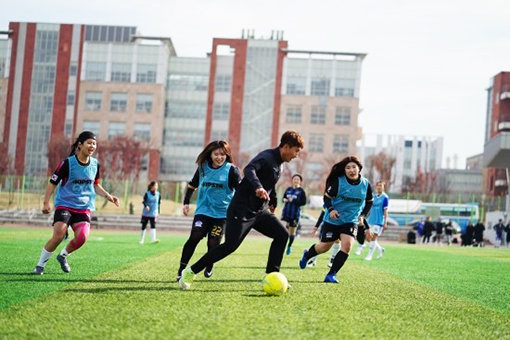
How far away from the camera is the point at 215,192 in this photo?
32.8 feet

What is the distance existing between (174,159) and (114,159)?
17051mm

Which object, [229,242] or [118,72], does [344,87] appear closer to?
[118,72]

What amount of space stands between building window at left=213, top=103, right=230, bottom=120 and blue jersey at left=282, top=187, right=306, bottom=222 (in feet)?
222

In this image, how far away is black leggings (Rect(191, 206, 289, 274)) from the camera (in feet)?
29.0

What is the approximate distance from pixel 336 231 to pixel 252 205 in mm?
3013

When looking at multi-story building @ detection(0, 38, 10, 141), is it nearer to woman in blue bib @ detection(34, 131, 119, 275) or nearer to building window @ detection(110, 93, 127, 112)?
building window @ detection(110, 93, 127, 112)

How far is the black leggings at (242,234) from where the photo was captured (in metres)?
8.83

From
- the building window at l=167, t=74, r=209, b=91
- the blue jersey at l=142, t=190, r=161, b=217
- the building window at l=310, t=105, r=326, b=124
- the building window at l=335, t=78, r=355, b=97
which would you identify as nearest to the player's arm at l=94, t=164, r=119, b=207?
the blue jersey at l=142, t=190, r=161, b=217

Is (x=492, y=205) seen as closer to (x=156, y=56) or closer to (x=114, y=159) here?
(x=114, y=159)

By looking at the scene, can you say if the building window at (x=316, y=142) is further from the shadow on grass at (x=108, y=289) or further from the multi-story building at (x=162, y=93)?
the shadow on grass at (x=108, y=289)

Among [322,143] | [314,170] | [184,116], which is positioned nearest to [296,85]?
[322,143]

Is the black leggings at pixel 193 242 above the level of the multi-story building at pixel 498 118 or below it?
below

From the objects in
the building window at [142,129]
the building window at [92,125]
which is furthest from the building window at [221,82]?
the building window at [92,125]

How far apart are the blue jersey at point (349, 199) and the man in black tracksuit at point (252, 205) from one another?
A: 2.45 metres
